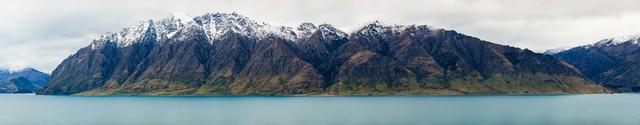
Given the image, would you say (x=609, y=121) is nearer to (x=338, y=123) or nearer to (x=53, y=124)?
(x=338, y=123)

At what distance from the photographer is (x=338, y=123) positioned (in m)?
148

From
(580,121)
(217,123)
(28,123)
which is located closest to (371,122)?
(217,123)

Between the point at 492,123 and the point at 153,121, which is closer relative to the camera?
the point at 492,123

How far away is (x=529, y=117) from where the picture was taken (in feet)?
520

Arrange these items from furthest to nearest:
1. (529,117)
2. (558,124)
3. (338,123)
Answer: (529,117) < (338,123) < (558,124)

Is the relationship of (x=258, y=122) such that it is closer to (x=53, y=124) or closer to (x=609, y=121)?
(x=53, y=124)

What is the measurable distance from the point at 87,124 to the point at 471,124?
83.6 metres

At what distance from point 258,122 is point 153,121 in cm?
2393

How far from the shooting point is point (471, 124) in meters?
137

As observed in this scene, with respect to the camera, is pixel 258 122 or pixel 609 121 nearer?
pixel 609 121

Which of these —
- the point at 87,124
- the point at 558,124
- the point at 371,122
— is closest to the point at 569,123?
the point at 558,124

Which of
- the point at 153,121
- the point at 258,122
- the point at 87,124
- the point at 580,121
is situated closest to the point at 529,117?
the point at 580,121

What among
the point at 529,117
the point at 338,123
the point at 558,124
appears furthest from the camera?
Result: the point at 529,117

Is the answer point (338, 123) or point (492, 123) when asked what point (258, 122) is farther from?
point (492, 123)
